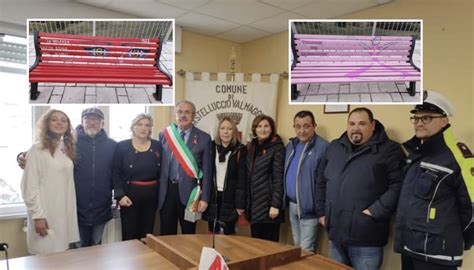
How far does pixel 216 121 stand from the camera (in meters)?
3.18

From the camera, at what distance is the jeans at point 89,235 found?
2.43 metres

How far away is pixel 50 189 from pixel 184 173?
86cm

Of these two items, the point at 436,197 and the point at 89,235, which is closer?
the point at 436,197

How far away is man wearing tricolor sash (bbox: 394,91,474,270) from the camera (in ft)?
5.71

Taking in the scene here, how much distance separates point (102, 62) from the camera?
1329 mm

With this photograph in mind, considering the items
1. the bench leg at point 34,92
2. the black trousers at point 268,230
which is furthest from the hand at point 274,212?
the bench leg at point 34,92

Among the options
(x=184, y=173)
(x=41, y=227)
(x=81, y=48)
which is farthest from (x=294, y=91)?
(x=41, y=227)

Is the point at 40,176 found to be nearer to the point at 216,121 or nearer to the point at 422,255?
the point at 216,121

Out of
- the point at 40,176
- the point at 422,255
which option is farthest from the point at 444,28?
the point at 40,176

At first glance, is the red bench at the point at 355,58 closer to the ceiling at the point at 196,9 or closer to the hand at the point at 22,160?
the ceiling at the point at 196,9

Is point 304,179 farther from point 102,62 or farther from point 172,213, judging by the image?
point 102,62

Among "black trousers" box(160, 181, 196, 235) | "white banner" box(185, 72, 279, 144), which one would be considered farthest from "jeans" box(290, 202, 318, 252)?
"white banner" box(185, 72, 279, 144)

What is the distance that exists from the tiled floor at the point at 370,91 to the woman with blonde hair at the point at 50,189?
1.68 meters

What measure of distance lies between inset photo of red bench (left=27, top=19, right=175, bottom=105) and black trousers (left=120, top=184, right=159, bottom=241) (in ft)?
4.02
